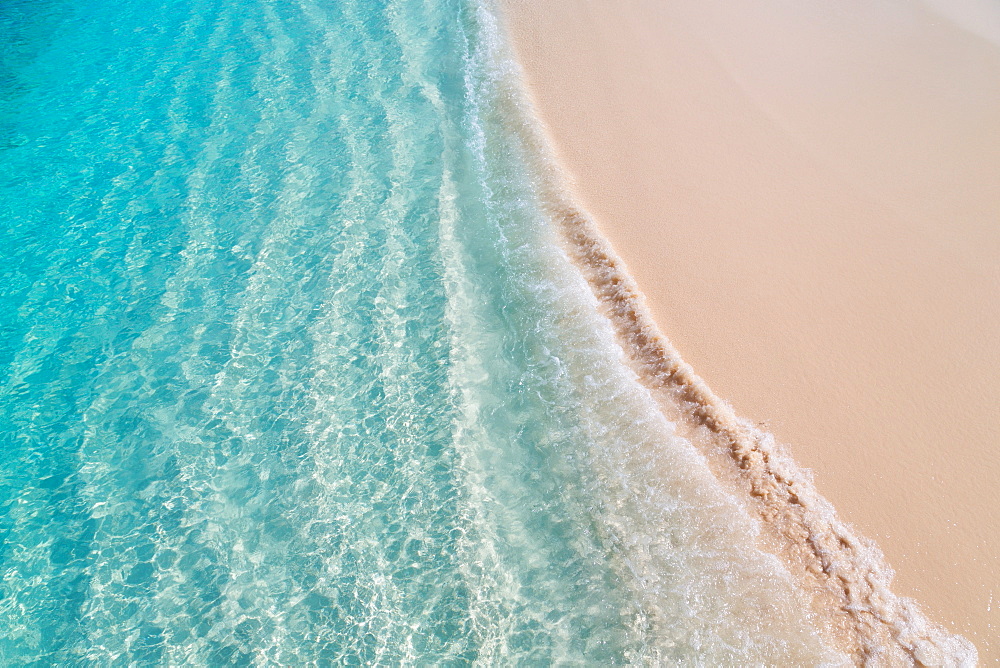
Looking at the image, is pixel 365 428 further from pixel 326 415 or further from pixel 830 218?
pixel 830 218

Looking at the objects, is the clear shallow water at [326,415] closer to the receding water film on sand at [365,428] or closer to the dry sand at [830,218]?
the receding water film on sand at [365,428]

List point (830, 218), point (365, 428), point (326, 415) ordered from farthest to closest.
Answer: point (830, 218) → point (326, 415) → point (365, 428)

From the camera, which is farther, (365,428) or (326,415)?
(326,415)

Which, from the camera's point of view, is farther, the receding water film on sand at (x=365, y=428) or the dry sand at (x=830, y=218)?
the dry sand at (x=830, y=218)

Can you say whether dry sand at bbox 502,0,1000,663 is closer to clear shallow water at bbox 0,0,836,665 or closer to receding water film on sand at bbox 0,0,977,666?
receding water film on sand at bbox 0,0,977,666

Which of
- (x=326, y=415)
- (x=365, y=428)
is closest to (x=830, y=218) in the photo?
(x=365, y=428)

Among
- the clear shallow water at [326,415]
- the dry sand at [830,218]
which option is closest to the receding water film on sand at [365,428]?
the clear shallow water at [326,415]

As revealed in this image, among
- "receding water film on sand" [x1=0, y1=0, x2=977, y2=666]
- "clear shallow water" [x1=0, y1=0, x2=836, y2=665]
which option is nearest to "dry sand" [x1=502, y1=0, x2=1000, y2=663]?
"receding water film on sand" [x1=0, y1=0, x2=977, y2=666]
